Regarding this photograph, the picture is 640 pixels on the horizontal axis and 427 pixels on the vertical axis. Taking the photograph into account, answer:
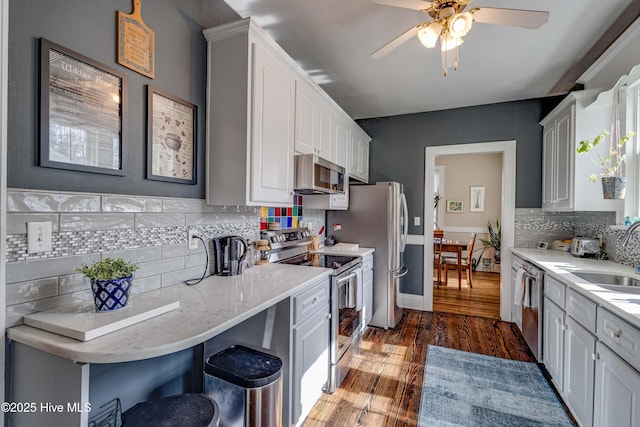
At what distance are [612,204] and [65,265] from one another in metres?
3.67

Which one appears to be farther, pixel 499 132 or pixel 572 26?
pixel 499 132

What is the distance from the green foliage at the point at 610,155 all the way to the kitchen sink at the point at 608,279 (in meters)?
0.81

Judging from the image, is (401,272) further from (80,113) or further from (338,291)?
(80,113)

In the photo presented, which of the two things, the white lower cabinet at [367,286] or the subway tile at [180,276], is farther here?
the white lower cabinet at [367,286]

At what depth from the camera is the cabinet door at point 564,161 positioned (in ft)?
8.83

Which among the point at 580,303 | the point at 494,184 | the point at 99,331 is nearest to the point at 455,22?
the point at 580,303

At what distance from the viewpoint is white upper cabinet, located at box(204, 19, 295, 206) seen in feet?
5.62

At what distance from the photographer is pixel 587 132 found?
259cm

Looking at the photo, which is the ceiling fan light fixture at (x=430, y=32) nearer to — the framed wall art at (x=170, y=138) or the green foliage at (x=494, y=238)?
the framed wall art at (x=170, y=138)

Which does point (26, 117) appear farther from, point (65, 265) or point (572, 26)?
point (572, 26)

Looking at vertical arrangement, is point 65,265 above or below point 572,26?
below

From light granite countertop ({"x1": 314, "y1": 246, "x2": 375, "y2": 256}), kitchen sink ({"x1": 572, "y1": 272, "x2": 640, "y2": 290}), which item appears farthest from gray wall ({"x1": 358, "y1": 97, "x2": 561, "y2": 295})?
kitchen sink ({"x1": 572, "y1": 272, "x2": 640, "y2": 290})

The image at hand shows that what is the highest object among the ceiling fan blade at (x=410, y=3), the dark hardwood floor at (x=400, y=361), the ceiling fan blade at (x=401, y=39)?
the ceiling fan blade at (x=410, y=3)

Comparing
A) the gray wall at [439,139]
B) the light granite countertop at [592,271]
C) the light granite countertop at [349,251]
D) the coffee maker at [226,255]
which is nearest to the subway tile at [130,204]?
the coffee maker at [226,255]
